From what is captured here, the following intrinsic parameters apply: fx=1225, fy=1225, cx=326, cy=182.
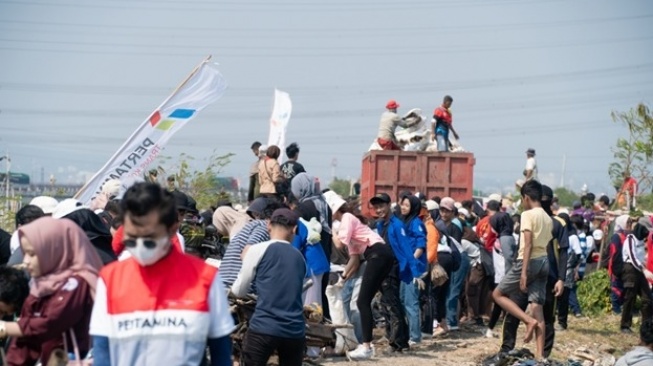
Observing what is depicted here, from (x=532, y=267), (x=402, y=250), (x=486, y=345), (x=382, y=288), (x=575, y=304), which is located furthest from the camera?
(x=575, y=304)

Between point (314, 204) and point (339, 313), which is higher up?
point (314, 204)

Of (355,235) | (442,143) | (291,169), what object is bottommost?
(355,235)

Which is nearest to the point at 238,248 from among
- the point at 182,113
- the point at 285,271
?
the point at 285,271

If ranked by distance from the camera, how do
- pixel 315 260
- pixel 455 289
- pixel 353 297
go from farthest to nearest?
1. pixel 455 289
2. pixel 353 297
3. pixel 315 260

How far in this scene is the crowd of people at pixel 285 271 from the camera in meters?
5.36

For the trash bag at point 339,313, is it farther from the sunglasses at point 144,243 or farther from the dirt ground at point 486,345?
the sunglasses at point 144,243

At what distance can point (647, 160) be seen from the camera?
26.8 m

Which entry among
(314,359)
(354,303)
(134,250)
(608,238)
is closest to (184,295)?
(134,250)

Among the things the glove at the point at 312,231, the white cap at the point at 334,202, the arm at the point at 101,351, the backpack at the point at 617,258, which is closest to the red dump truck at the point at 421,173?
the backpack at the point at 617,258

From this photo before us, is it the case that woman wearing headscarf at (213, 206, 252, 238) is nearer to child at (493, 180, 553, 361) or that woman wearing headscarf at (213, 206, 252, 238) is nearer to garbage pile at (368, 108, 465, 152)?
child at (493, 180, 553, 361)

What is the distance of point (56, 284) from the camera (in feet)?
20.1

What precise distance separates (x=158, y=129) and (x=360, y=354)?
3.33m

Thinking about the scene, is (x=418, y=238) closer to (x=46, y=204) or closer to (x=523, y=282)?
(x=523, y=282)

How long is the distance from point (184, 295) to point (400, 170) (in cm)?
1898
